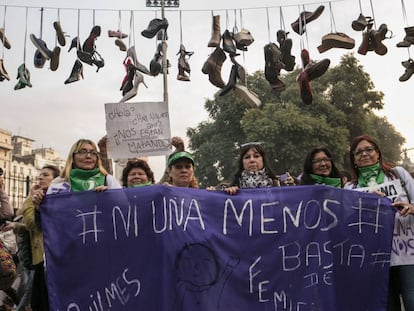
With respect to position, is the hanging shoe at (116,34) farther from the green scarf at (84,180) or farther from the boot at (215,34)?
the green scarf at (84,180)

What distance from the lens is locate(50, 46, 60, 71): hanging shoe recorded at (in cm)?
683

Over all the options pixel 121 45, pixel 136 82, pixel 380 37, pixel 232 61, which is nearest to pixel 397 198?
pixel 380 37

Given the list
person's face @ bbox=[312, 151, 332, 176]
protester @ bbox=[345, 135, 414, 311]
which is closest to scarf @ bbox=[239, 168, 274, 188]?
person's face @ bbox=[312, 151, 332, 176]

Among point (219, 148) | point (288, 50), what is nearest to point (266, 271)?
point (288, 50)

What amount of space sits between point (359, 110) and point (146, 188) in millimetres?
20773

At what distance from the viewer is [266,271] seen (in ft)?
9.86

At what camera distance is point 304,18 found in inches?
262

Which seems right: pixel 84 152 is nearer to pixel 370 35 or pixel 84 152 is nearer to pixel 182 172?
pixel 182 172

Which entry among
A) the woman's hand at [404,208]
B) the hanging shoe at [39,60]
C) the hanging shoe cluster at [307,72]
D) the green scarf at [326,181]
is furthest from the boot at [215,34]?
the woman's hand at [404,208]

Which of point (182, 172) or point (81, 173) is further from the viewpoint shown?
point (182, 172)

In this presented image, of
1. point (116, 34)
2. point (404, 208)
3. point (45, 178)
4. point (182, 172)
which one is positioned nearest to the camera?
point (404, 208)

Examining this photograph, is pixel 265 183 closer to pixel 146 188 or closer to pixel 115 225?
pixel 146 188

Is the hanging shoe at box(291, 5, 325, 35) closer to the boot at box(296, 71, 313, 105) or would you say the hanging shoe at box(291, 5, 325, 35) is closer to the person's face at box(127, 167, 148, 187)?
the boot at box(296, 71, 313, 105)

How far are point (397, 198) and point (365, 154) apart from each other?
0.38 metres
